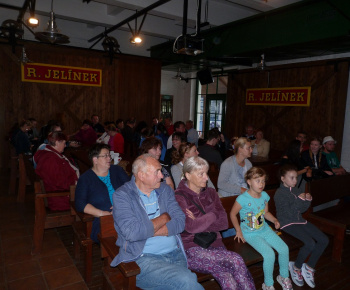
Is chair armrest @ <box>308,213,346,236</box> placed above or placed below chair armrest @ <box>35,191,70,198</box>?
below

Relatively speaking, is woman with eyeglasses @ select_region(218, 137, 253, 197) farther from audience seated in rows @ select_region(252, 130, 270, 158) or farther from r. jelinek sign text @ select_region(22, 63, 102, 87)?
r. jelinek sign text @ select_region(22, 63, 102, 87)

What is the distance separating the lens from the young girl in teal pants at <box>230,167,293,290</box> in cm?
303

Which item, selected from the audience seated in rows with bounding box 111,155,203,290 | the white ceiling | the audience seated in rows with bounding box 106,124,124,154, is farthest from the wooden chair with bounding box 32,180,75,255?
the white ceiling

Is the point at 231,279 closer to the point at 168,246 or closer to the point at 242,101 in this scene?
the point at 168,246

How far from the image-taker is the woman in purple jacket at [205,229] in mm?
2527

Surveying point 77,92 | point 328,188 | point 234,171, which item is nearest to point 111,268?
point 234,171

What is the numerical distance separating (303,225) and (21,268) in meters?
3.41

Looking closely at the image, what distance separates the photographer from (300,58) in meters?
9.90

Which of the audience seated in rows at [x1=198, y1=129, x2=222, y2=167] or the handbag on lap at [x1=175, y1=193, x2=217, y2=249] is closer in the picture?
the handbag on lap at [x1=175, y1=193, x2=217, y2=249]

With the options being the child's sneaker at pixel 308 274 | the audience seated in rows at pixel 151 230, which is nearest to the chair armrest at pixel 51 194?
the audience seated in rows at pixel 151 230

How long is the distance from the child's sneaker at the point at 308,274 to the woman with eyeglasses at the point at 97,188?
232 cm

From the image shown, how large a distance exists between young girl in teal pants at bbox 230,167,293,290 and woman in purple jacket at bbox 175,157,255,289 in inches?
14.8

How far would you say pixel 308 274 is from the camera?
3.33 m

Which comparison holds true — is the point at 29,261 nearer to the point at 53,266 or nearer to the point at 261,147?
the point at 53,266
